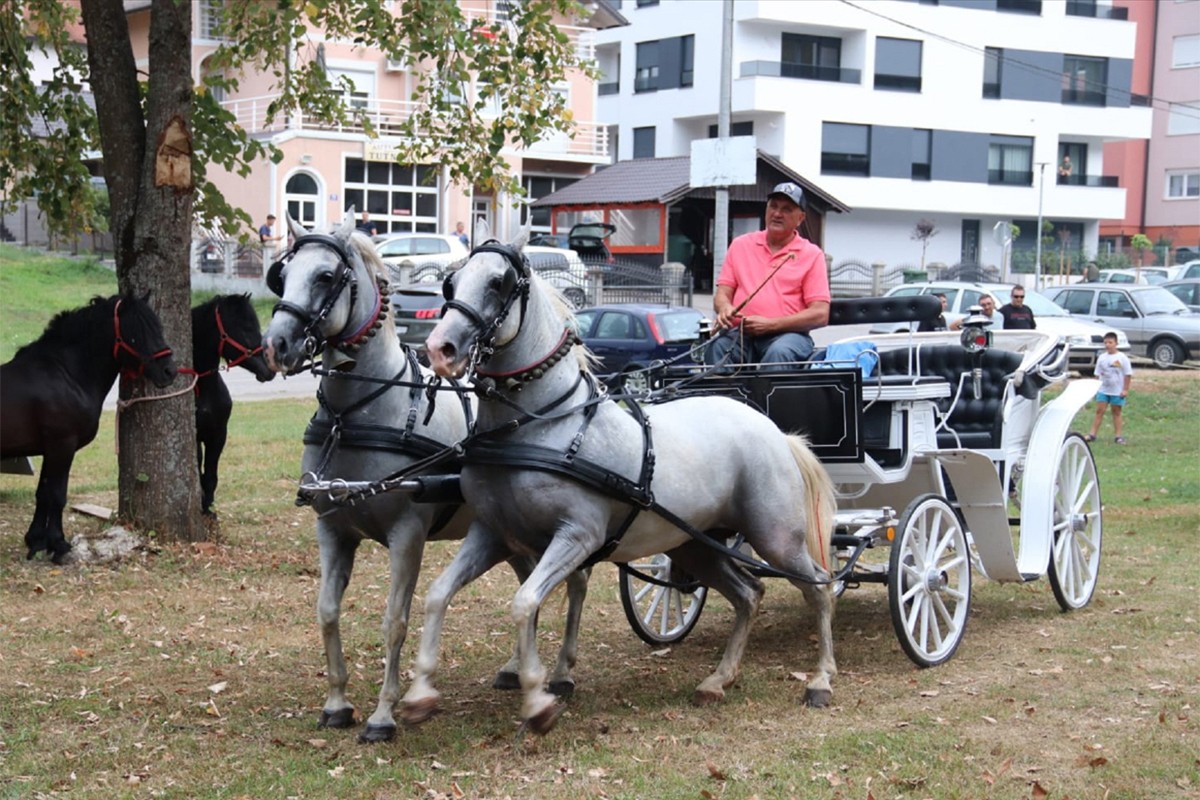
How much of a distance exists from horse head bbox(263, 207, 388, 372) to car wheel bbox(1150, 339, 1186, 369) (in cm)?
2475

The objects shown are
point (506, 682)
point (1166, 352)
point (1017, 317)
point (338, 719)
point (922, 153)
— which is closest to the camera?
point (338, 719)

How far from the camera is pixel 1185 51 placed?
59531mm

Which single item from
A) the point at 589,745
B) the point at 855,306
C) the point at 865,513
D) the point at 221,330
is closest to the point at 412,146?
the point at 221,330

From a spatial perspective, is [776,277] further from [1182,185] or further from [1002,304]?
[1182,185]

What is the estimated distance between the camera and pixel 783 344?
7938 millimetres

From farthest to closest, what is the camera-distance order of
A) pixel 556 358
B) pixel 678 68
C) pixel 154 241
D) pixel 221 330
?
1. pixel 678 68
2. pixel 221 330
3. pixel 154 241
4. pixel 556 358

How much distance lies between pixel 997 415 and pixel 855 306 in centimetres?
114

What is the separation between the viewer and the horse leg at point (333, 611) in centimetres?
643

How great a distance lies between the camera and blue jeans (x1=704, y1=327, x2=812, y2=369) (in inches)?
312

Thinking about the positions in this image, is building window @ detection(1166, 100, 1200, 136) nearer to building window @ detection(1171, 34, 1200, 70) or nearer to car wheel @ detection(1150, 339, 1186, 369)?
building window @ detection(1171, 34, 1200, 70)

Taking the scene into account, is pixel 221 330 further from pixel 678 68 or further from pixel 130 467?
pixel 678 68

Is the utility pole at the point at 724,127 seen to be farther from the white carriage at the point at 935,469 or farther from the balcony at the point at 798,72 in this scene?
the balcony at the point at 798,72

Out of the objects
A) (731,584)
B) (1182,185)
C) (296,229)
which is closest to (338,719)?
(731,584)

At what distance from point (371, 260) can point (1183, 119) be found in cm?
→ 5964
